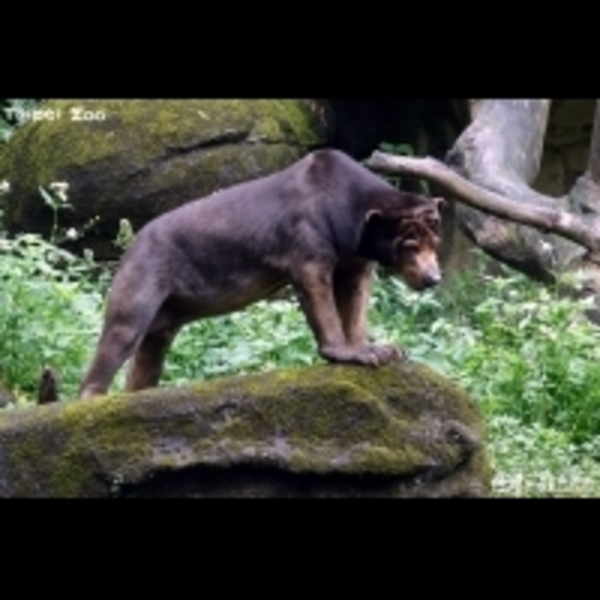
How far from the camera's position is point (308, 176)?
737 centimetres

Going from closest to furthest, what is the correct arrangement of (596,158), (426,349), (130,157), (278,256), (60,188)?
(278,256) < (426,349) < (60,188) < (596,158) < (130,157)

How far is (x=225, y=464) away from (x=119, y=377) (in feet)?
10.9

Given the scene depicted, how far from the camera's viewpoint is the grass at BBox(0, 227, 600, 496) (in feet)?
29.7

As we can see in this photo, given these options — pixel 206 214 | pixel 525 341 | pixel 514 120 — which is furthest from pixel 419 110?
pixel 206 214

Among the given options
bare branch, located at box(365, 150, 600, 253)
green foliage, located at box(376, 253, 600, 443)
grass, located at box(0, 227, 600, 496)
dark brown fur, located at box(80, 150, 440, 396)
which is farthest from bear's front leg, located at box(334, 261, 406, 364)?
bare branch, located at box(365, 150, 600, 253)

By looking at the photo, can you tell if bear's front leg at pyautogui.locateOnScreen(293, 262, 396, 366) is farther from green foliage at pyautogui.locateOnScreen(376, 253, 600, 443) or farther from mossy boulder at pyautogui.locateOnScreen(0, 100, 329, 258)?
mossy boulder at pyautogui.locateOnScreen(0, 100, 329, 258)

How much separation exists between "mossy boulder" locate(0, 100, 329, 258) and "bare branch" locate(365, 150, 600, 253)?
2557mm

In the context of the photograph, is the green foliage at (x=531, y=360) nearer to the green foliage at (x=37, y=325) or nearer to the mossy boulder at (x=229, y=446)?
the green foliage at (x=37, y=325)

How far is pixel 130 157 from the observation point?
12.7 meters

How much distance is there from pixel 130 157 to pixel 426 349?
3964 mm

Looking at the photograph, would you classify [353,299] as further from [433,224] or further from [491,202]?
[491,202]

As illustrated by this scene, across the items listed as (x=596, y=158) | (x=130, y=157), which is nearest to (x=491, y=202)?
(x=596, y=158)
